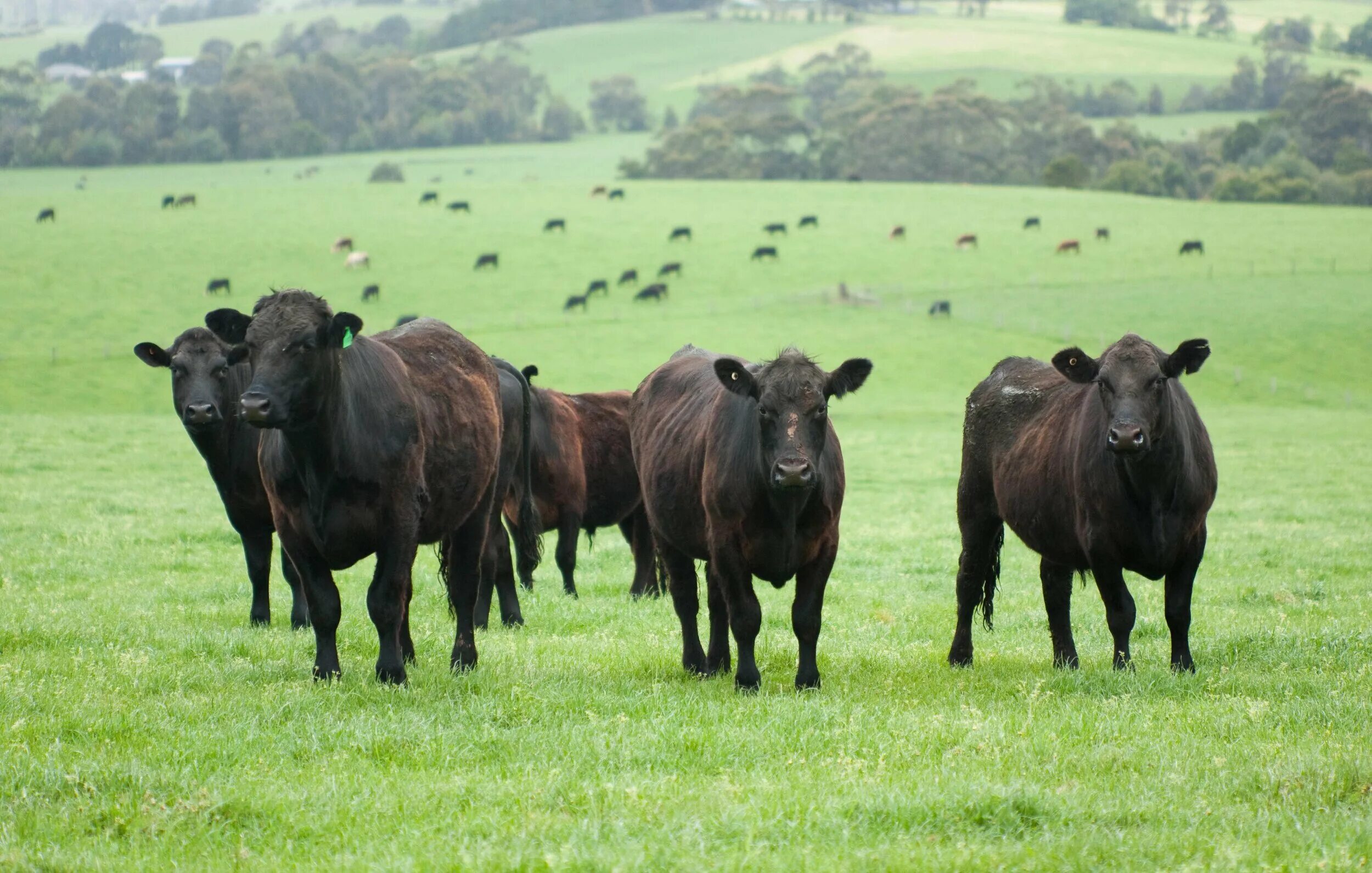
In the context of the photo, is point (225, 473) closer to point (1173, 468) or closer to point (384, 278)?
point (1173, 468)

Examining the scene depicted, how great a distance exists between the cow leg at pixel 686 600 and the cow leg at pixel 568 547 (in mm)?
3629

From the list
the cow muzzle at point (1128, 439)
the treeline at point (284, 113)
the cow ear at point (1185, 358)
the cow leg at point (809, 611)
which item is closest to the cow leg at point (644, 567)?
the cow leg at point (809, 611)

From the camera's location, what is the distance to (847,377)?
9125 millimetres

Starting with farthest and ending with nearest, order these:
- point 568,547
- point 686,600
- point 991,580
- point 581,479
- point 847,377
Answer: point 581,479
point 568,547
point 991,580
point 686,600
point 847,377

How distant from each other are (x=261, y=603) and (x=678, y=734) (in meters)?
5.63

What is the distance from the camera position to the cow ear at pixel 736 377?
29.1ft

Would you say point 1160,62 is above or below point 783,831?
above

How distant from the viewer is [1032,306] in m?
60.7

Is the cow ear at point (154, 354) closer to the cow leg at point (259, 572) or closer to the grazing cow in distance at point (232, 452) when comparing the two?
the grazing cow in distance at point (232, 452)

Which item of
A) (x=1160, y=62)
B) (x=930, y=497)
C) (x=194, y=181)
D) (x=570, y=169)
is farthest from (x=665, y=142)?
(x=930, y=497)

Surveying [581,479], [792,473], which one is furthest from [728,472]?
[581,479]

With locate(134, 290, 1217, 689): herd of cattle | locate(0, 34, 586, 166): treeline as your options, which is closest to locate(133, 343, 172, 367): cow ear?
locate(134, 290, 1217, 689): herd of cattle

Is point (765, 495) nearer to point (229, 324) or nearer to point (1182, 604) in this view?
point (1182, 604)

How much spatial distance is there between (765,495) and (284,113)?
12381cm
